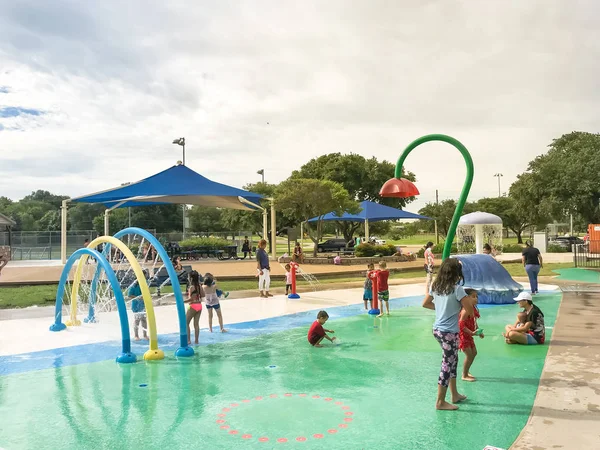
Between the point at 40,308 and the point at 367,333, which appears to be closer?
the point at 367,333

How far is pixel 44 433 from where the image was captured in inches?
219

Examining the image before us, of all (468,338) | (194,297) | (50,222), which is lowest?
(468,338)

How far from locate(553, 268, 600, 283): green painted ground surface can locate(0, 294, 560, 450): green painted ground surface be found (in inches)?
516

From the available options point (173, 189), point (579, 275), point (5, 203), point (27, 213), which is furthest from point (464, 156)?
point (5, 203)

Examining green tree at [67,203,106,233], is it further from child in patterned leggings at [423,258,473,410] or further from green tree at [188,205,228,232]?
child in patterned leggings at [423,258,473,410]

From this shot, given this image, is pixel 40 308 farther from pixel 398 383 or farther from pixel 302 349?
pixel 398 383

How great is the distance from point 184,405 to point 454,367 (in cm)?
315

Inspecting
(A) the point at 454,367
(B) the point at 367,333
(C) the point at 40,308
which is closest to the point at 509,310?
(B) the point at 367,333

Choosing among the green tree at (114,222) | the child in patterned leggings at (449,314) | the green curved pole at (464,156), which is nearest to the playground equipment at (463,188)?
the green curved pole at (464,156)

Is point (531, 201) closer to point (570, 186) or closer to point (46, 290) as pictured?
point (570, 186)

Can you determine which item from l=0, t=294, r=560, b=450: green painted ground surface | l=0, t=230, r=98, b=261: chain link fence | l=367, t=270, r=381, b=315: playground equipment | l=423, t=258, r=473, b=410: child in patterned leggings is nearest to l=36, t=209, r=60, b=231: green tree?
l=0, t=230, r=98, b=261: chain link fence

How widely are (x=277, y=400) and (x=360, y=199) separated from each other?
51.3m

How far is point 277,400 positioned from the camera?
6508mm

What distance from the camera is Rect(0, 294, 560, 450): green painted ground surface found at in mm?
5301
